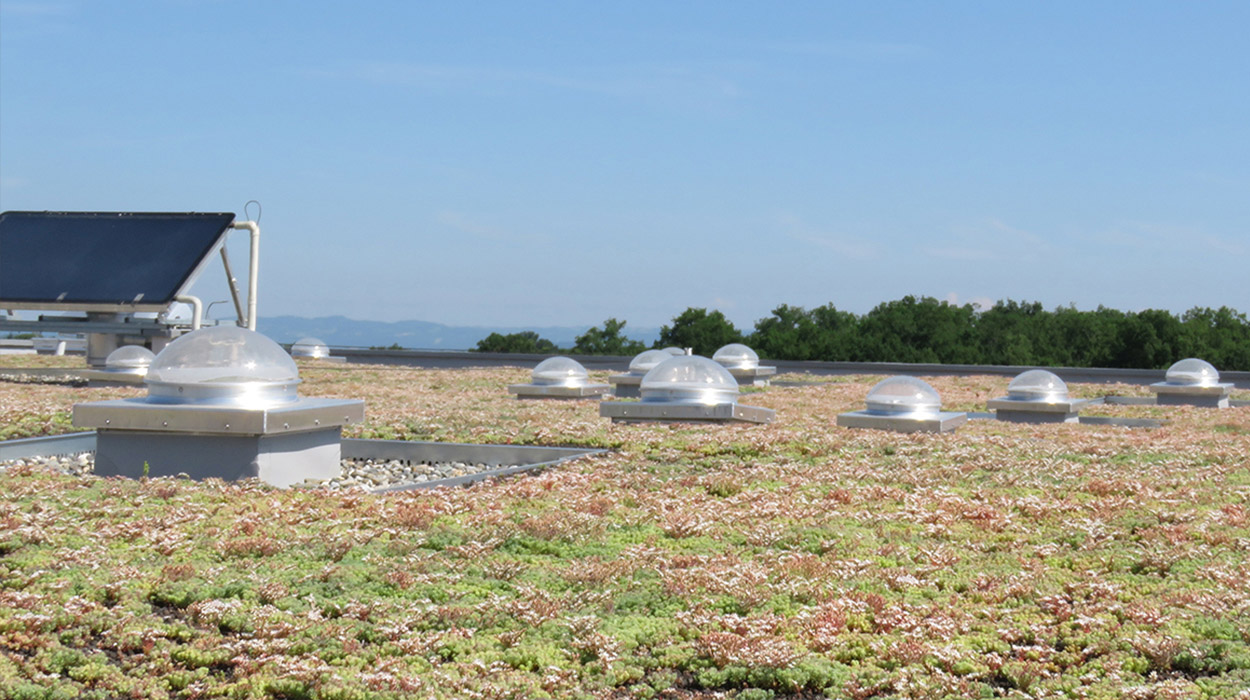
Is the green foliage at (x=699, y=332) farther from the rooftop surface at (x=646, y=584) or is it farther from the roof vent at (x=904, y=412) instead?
the rooftop surface at (x=646, y=584)

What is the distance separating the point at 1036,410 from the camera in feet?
68.5

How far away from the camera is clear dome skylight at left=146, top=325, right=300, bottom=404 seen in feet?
37.3

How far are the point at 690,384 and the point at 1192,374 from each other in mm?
15688

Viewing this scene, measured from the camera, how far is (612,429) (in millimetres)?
15656

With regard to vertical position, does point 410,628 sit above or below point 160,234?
Answer: below

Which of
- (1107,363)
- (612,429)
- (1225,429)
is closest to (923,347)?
(1107,363)

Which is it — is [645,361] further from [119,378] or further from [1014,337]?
[1014,337]

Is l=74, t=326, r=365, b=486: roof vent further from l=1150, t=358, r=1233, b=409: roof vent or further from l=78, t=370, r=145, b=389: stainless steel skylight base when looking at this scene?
l=1150, t=358, r=1233, b=409: roof vent

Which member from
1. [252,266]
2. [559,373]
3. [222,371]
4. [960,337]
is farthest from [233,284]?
[960,337]

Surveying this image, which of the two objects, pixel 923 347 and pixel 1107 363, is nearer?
pixel 1107 363

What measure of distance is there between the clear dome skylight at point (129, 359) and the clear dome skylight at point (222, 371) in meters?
12.3

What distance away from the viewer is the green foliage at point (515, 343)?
56.7 m

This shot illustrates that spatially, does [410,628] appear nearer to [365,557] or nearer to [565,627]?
[565,627]

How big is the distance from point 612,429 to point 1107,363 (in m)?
40.3
